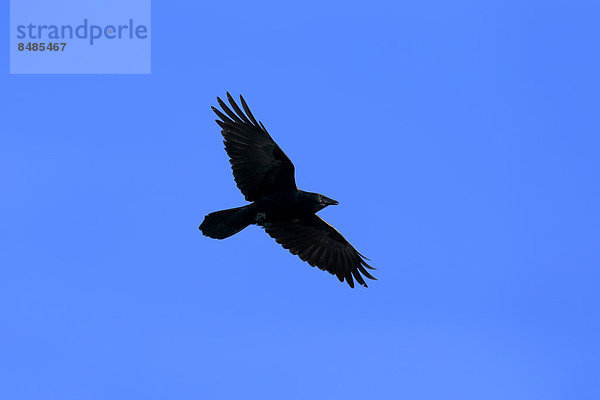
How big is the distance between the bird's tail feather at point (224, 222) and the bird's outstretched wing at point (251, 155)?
0.51m

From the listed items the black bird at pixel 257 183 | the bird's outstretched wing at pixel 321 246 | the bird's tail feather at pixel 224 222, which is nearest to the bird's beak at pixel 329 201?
the black bird at pixel 257 183

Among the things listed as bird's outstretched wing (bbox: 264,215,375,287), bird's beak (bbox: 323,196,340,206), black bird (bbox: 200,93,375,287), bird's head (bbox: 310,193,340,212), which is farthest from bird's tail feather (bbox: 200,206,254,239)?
bird's beak (bbox: 323,196,340,206)

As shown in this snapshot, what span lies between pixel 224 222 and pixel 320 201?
1.75 meters

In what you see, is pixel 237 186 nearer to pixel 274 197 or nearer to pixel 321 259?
pixel 274 197

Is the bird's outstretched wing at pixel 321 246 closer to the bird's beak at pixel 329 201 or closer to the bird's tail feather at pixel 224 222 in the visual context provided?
the bird's beak at pixel 329 201

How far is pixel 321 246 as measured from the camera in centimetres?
1736

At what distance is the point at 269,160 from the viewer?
16094 mm

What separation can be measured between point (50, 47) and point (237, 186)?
4.78 m

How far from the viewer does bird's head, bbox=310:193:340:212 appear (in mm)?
16391

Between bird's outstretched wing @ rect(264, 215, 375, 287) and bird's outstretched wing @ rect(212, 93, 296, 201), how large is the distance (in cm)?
92

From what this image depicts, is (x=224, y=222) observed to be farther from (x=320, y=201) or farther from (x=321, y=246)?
(x=321, y=246)

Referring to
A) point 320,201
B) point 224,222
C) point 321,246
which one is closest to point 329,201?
point 320,201

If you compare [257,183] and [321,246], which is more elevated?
[257,183]

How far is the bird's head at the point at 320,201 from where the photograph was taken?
53.8ft
